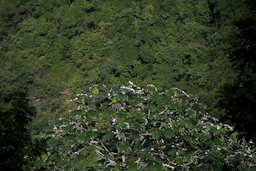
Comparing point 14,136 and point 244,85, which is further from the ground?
point 244,85

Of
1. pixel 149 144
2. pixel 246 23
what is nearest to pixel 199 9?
pixel 149 144

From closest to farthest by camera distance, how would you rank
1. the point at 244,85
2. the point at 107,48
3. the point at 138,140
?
the point at 244,85
the point at 138,140
the point at 107,48

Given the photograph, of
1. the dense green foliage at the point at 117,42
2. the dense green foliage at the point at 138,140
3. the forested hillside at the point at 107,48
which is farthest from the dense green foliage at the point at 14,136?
the dense green foliage at the point at 117,42

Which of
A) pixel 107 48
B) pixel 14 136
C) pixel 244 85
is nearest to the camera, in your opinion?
pixel 244 85

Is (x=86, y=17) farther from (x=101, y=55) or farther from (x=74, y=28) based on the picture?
(x=101, y=55)

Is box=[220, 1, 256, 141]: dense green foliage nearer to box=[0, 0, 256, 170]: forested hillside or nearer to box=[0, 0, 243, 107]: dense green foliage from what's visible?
box=[0, 0, 256, 170]: forested hillside

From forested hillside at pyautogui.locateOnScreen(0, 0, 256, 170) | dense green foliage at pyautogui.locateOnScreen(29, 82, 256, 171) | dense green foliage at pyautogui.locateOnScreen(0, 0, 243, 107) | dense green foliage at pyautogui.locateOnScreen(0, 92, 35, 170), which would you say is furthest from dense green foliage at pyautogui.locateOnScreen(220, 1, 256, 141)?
dense green foliage at pyautogui.locateOnScreen(0, 0, 243, 107)

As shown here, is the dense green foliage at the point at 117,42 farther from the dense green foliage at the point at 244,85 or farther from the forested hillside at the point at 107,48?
the dense green foliage at the point at 244,85

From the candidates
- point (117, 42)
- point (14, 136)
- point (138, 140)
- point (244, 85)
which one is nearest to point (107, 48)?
point (117, 42)

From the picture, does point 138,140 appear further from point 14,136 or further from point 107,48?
point 107,48
